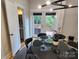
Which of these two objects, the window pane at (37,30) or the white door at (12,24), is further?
the window pane at (37,30)

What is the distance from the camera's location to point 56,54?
1562 mm

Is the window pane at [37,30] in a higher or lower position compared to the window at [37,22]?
lower

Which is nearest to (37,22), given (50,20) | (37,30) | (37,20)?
(37,20)

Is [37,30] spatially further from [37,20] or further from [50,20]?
[50,20]

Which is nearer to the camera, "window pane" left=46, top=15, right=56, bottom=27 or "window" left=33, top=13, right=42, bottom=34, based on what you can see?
"window pane" left=46, top=15, right=56, bottom=27

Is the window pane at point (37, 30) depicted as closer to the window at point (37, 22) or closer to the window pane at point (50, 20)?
the window at point (37, 22)

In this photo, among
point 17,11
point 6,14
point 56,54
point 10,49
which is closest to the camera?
point 56,54

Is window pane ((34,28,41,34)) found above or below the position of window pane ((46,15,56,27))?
below

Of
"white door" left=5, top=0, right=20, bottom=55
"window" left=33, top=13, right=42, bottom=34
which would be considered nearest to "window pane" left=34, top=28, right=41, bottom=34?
"window" left=33, top=13, right=42, bottom=34

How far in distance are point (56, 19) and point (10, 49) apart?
1607 millimetres

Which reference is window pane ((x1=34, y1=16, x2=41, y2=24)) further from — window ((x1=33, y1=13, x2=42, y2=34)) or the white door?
the white door

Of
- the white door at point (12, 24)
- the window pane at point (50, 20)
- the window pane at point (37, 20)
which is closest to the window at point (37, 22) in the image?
the window pane at point (37, 20)

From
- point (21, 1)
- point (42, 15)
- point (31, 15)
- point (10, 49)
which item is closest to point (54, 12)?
point (42, 15)

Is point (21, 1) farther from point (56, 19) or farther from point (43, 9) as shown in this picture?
point (56, 19)
